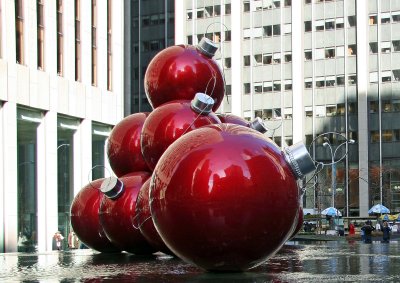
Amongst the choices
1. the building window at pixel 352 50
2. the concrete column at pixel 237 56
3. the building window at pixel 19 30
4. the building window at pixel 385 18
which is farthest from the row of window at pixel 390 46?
the building window at pixel 19 30

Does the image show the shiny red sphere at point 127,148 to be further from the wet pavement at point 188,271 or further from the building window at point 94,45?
the building window at point 94,45

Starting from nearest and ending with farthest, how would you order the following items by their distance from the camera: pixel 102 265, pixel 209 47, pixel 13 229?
pixel 102 265 → pixel 209 47 → pixel 13 229

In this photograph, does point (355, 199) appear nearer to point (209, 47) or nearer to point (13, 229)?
point (13, 229)

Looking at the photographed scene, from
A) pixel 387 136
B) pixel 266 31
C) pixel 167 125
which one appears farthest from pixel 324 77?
pixel 167 125

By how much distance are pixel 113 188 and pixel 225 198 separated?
488 cm

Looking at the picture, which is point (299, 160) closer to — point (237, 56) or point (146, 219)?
point (146, 219)

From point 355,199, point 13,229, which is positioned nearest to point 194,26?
point 355,199

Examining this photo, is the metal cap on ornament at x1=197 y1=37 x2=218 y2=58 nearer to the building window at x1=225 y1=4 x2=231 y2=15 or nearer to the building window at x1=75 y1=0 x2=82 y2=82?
the building window at x1=75 y1=0 x2=82 y2=82

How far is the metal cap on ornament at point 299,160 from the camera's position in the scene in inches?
341

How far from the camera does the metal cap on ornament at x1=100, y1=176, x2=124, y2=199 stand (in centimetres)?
1280

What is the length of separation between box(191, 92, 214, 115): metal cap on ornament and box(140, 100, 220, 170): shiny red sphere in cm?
10

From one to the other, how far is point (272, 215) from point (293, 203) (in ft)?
1.15

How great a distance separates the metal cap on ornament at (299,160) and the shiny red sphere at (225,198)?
70 mm

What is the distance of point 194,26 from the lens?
81438 mm
